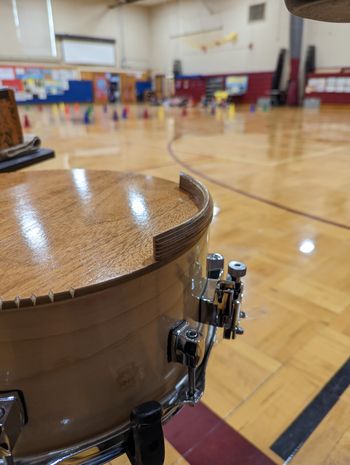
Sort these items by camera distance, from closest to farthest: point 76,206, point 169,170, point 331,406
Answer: point 76,206, point 331,406, point 169,170

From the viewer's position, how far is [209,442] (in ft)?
2.27

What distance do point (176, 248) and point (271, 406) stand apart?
574mm

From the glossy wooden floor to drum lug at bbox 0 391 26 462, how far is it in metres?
0.36

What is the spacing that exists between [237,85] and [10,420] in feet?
41.1

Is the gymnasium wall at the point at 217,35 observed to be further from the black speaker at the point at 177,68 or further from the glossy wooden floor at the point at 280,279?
the glossy wooden floor at the point at 280,279

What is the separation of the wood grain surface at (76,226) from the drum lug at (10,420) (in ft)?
0.32

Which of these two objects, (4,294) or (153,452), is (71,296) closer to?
(4,294)

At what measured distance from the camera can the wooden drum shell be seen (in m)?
0.31

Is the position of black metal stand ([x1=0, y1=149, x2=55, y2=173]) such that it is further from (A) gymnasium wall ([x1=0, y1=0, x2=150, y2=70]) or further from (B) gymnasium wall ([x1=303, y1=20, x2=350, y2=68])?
(A) gymnasium wall ([x1=0, y1=0, x2=150, y2=70])

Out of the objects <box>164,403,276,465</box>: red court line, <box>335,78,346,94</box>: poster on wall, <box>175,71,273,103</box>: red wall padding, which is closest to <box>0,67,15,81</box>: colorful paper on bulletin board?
<box>175,71,273,103</box>: red wall padding

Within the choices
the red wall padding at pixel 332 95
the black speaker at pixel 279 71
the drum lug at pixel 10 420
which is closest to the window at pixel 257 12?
the black speaker at pixel 279 71

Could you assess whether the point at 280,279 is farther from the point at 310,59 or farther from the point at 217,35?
the point at 217,35

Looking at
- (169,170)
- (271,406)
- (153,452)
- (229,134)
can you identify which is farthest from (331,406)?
(229,134)

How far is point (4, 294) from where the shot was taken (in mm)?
299
